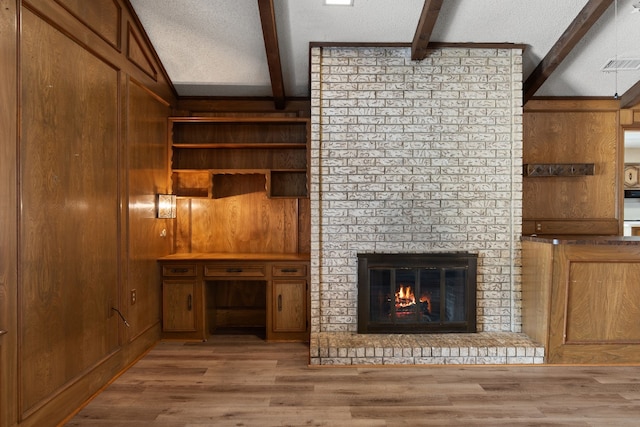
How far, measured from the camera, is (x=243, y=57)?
4035 mm

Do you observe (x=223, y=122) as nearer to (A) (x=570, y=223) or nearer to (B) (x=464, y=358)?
(B) (x=464, y=358)

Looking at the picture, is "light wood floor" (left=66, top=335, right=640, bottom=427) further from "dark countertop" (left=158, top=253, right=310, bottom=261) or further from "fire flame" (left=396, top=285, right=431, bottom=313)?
"dark countertop" (left=158, top=253, right=310, bottom=261)

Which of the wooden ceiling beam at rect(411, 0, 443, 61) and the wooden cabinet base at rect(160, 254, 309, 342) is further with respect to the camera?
Result: the wooden cabinet base at rect(160, 254, 309, 342)

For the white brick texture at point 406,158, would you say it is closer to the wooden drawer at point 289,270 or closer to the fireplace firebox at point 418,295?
Result: the fireplace firebox at point 418,295

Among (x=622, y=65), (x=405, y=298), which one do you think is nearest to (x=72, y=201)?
(x=405, y=298)

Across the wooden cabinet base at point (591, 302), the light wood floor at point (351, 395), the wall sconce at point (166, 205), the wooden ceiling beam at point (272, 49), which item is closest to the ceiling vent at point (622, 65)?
the wooden cabinet base at point (591, 302)

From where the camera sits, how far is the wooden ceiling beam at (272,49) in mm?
3219

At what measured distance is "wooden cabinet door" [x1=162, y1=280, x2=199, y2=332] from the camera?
13.7 feet

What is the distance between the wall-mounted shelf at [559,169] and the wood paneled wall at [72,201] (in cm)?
379

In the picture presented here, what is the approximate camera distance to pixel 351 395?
9.62ft

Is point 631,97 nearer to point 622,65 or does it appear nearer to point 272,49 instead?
point 622,65

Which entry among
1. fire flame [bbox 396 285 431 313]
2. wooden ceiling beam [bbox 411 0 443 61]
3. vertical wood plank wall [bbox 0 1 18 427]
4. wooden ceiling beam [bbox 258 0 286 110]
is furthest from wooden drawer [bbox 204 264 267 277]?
wooden ceiling beam [bbox 411 0 443 61]

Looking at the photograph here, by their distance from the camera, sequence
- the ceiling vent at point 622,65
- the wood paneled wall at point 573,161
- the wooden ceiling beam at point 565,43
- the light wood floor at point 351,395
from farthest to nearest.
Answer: the wood paneled wall at point 573,161
the ceiling vent at point 622,65
the wooden ceiling beam at point 565,43
the light wood floor at point 351,395

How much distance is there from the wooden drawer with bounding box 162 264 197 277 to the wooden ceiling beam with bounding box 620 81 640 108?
479 cm
